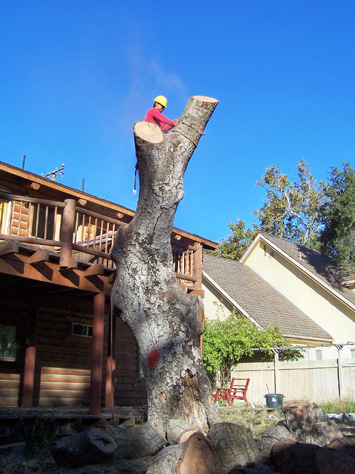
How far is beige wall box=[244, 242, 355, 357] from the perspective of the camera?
2256 cm

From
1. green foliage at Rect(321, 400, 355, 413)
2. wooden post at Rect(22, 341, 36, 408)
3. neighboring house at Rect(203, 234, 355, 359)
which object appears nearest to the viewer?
wooden post at Rect(22, 341, 36, 408)

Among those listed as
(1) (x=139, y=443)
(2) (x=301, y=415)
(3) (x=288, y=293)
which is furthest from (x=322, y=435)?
(3) (x=288, y=293)

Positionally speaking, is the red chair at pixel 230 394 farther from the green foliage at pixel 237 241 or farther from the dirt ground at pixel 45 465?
the green foliage at pixel 237 241

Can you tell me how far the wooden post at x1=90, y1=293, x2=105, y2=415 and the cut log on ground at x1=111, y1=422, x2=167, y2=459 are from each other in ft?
9.48

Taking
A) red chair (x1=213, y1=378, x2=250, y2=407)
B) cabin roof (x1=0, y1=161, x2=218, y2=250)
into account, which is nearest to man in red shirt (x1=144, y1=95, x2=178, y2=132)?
cabin roof (x1=0, y1=161, x2=218, y2=250)

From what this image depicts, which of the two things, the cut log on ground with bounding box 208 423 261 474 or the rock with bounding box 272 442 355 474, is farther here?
the cut log on ground with bounding box 208 423 261 474

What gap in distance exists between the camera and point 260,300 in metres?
22.9

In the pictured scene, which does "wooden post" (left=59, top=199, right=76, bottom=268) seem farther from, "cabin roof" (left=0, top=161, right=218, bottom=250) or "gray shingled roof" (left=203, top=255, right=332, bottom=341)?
"gray shingled roof" (left=203, top=255, right=332, bottom=341)

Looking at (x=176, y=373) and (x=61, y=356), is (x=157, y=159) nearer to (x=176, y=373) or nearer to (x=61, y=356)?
(x=176, y=373)

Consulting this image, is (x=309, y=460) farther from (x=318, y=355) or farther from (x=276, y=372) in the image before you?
(x=318, y=355)

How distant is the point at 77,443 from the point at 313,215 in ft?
113

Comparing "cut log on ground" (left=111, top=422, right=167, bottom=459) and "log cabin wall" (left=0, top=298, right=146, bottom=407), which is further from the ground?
"log cabin wall" (left=0, top=298, right=146, bottom=407)

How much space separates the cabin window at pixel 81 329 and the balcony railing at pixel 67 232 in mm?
1578

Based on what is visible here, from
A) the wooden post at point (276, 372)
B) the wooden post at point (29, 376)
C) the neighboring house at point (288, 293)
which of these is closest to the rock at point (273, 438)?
the wooden post at point (29, 376)
